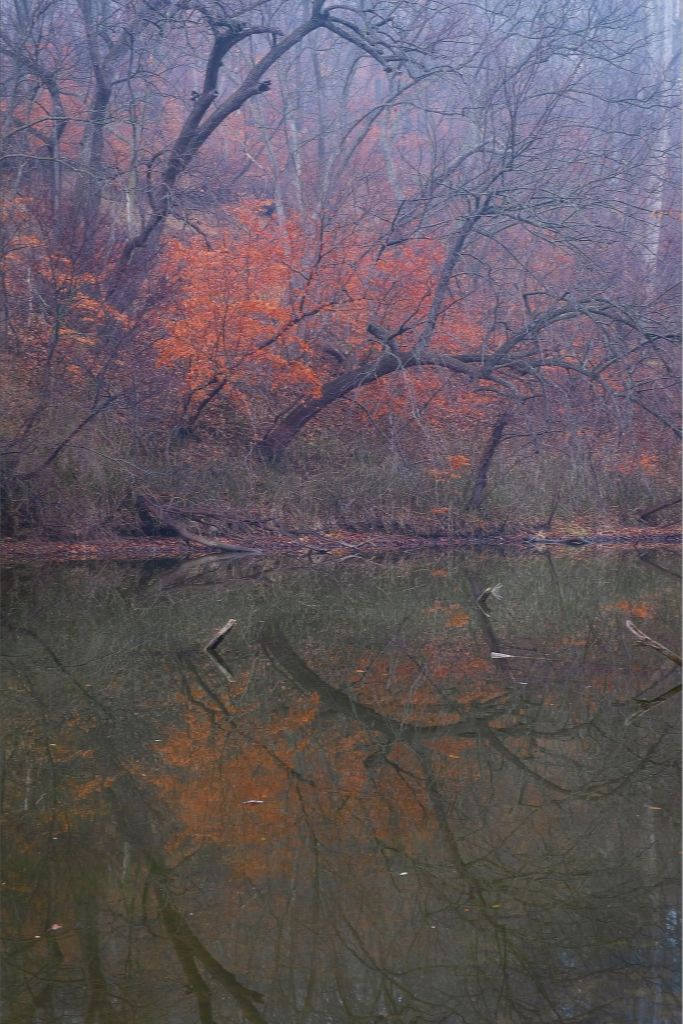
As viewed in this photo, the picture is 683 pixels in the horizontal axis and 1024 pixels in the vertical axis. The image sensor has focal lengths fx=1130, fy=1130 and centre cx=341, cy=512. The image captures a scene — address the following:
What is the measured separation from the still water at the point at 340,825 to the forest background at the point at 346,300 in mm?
7466

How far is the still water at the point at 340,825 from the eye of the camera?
4477mm

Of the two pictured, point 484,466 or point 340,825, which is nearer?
point 340,825

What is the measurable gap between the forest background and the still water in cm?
747

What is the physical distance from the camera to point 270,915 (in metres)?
5.01

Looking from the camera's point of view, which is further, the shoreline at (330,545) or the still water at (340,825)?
the shoreline at (330,545)

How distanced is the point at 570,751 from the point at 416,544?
40.8 feet

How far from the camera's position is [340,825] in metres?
6.14

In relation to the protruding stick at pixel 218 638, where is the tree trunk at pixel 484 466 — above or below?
below

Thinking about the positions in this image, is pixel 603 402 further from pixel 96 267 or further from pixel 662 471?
pixel 96 267

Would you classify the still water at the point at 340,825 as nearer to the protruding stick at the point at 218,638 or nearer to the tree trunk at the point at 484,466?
the protruding stick at the point at 218,638

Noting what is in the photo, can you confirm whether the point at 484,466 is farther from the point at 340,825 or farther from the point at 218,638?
the point at 340,825

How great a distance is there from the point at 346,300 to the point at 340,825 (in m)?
14.8

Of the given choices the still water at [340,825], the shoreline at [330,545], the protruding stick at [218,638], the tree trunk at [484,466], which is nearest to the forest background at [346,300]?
the tree trunk at [484,466]

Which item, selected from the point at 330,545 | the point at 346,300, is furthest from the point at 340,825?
the point at 346,300
